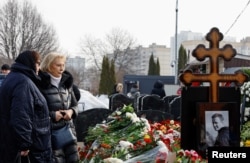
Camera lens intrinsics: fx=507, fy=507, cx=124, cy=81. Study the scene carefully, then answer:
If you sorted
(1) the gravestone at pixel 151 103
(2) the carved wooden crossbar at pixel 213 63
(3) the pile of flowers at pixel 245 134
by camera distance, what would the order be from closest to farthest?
(2) the carved wooden crossbar at pixel 213 63, (3) the pile of flowers at pixel 245 134, (1) the gravestone at pixel 151 103

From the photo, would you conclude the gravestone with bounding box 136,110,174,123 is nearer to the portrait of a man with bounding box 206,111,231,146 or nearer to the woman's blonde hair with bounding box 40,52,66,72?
the woman's blonde hair with bounding box 40,52,66,72

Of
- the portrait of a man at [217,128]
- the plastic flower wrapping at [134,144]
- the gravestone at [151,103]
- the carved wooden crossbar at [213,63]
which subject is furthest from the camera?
the gravestone at [151,103]

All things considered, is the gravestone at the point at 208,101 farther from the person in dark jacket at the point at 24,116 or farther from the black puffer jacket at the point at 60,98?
the black puffer jacket at the point at 60,98

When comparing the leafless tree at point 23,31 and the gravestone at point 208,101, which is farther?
the leafless tree at point 23,31

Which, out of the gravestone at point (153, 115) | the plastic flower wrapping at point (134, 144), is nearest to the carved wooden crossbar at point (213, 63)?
the plastic flower wrapping at point (134, 144)

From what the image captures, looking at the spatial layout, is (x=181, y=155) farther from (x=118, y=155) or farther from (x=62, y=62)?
(x=62, y=62)

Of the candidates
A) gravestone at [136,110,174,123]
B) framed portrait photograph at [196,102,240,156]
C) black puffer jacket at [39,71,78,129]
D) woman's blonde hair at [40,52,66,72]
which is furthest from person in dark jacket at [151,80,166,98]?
framed portrait photograph at [196,102,240,156]

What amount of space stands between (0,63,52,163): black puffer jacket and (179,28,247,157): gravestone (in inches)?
47.5

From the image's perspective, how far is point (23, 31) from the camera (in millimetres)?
39656

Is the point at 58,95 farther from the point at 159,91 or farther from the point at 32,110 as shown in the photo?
the point at 159,91

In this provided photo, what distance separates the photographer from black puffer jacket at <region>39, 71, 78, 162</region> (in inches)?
180

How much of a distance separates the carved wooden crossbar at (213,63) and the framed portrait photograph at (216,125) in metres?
0.13

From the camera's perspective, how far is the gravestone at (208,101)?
12.0 feet

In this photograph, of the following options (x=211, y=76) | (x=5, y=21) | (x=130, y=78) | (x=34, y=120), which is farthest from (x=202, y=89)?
(x=5, y=21)
